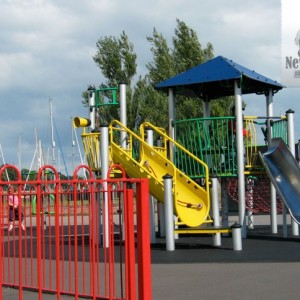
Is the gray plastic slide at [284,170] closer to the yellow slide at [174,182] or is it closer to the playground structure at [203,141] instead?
the playground structure at [203,141]

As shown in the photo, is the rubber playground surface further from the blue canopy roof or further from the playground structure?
the blue canopy roof

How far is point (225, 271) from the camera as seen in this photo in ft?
38.8

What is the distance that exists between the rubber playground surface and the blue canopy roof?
13.1 ft

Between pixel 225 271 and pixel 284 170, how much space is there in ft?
23.8

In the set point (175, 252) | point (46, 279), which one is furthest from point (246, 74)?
point (46, 279)

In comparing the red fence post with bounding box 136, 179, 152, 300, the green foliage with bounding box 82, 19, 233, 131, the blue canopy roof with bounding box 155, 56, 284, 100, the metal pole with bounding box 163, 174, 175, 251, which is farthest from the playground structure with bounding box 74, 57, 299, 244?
the green foliage with bounding box 82, 19, 233, 131

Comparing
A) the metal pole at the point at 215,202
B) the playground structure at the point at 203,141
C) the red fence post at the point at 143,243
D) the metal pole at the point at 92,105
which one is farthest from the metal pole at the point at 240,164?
the red fence post at the point at 143,243

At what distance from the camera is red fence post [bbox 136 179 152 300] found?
754cm

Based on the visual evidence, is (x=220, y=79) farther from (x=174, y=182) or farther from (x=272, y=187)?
(x=174, y=182)

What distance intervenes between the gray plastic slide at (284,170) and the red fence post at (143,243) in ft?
32.5

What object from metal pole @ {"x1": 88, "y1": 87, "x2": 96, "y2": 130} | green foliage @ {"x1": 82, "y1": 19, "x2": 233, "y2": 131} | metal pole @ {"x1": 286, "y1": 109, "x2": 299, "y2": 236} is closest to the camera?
metal pole @ {"x1": 88, "y1": 87, "x2": 96, "y2": 130}

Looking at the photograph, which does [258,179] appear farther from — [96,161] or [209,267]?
[209,267]

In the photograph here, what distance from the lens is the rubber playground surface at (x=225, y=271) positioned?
9.77m

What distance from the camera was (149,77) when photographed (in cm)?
4741
